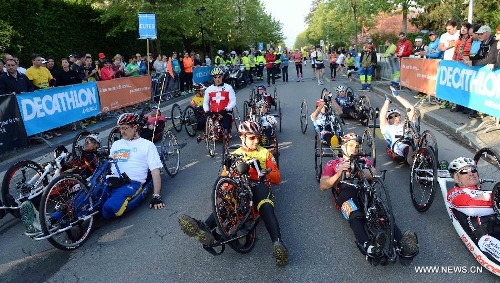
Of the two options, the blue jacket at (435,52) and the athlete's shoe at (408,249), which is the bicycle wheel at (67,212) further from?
the blue jacket at (435,52)

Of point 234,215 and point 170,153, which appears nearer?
point 234,215

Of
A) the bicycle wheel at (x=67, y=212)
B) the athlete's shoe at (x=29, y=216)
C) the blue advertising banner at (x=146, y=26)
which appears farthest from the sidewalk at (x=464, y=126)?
the blue advertising banner at (x=146, y=26)

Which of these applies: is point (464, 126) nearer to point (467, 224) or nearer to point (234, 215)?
point (467, 224)

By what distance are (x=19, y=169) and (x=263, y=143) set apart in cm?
366

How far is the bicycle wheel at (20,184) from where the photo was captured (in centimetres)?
491

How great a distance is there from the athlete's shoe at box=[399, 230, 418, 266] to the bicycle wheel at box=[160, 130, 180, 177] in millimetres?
4327

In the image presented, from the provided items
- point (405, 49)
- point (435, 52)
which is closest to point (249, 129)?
point (435, 52)

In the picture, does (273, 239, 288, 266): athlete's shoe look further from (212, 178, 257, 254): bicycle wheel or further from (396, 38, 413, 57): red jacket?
(396, 38, 413, 57): red jacket

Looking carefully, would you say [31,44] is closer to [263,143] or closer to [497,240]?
[263,143]

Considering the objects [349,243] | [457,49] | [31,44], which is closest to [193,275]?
[349,243]

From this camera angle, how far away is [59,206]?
433cm

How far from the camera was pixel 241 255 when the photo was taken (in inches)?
158

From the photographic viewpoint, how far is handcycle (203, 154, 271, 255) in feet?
12.4

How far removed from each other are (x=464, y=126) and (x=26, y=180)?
27.2ft
